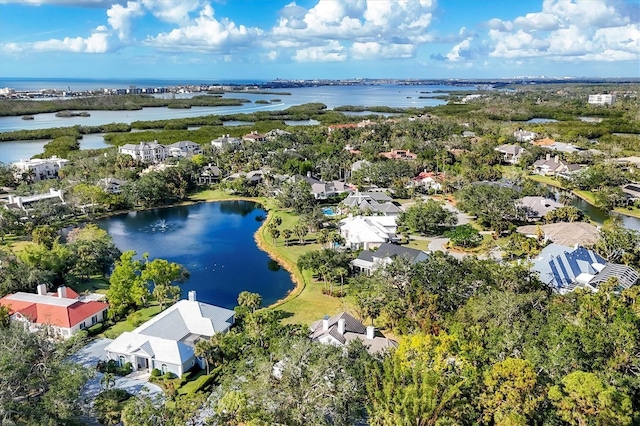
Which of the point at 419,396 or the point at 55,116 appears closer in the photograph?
the point at 419,396

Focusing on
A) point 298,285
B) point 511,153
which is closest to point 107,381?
point 298,285

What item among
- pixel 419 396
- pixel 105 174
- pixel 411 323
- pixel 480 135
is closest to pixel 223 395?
pixel 419 396

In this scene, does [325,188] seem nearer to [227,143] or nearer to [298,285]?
[298,285]

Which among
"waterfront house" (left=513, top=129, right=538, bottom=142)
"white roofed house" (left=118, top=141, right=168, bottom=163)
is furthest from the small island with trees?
"waterfront house" (left=513, top=129, right=538, bottom=142)

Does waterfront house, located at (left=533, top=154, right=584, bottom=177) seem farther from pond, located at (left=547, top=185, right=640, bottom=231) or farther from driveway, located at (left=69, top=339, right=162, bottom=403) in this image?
driveway, located at (left=69, top=339, right=162, bottom=403)

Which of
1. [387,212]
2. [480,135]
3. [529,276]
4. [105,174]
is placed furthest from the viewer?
[480,135]

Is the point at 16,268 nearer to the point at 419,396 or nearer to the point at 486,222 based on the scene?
the point at 419,396
